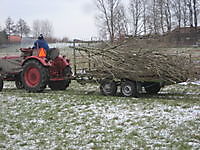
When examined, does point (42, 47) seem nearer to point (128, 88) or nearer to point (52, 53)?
point (52, 53)

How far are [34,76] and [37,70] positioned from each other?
326mm

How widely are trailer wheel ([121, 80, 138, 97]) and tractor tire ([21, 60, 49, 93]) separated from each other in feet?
9.86

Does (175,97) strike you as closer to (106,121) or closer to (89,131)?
(106,121)

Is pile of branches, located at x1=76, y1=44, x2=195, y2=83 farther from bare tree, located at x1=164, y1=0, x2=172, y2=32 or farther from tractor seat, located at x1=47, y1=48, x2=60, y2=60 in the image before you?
bare tree, located at x1=164, y1=0, x2=172, y2=32

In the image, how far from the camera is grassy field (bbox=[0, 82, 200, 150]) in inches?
253

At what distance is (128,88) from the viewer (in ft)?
36.2

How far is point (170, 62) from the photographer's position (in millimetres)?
10922

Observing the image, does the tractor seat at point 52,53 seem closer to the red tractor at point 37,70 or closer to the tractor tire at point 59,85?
the red tractor at point 37,70

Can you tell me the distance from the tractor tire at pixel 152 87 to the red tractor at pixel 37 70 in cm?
291

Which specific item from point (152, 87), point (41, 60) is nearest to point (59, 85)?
point (41, 60)

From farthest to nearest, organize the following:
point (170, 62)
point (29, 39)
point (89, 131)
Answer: point (29, 39) < point (170, 62) < point (89, 131)

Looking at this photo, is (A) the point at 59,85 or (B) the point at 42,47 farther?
(A) the point at 59,85

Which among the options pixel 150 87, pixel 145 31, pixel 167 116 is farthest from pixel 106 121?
pixel 145 31

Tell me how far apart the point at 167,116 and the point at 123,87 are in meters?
3.42
